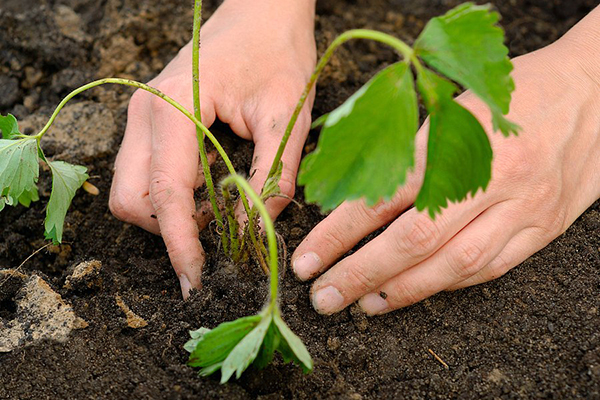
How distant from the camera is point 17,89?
2.19 meters

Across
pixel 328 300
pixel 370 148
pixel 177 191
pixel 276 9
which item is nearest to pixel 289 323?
pixel 328 300

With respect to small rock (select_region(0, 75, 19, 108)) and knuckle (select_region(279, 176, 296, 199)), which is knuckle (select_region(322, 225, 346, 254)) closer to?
knuckle (select_region(279, 176, 296, 199))

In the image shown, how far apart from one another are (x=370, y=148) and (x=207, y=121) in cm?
75

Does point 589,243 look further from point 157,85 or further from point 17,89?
point 17,89

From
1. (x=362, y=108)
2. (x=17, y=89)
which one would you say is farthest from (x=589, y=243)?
(x=17, y=89)

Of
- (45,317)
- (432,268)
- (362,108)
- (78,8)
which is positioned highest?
(362,108)

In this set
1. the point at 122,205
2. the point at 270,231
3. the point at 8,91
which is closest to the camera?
the point at 270,231

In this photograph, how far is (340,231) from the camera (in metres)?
1.44

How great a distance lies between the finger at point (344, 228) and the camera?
4.65 feet

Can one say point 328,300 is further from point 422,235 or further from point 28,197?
point 28,197

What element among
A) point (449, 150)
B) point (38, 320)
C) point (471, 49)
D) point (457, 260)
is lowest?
point (457, 260)

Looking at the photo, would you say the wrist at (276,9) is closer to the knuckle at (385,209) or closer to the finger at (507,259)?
the knuckle at (385,209)

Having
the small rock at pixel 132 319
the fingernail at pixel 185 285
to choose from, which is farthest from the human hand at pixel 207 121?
the small rock at pixel 132 319

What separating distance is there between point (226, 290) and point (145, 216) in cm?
37
